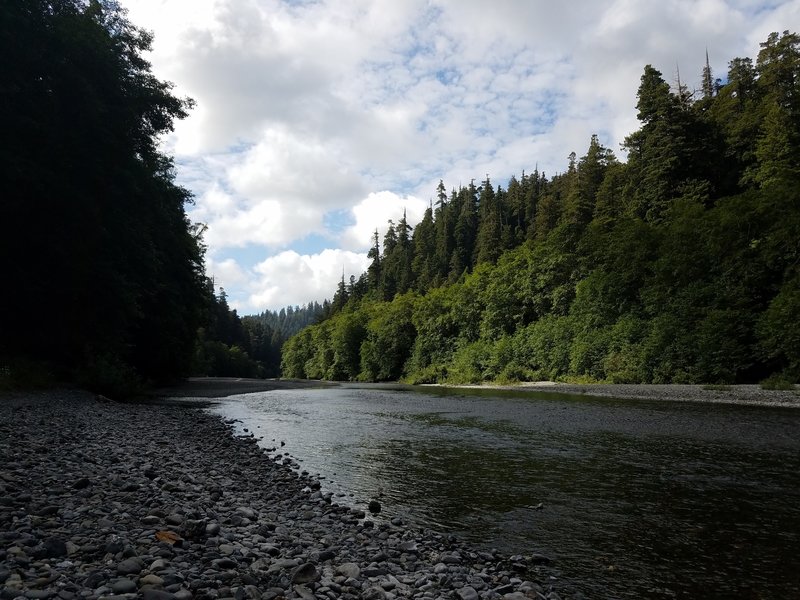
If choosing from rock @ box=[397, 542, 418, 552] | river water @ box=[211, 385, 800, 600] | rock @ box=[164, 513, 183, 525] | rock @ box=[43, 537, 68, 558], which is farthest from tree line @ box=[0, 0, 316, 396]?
rock @ box=[397, 542, 418, 552]

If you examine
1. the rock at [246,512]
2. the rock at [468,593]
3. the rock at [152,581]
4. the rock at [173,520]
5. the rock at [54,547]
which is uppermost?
the rock at [54,547]

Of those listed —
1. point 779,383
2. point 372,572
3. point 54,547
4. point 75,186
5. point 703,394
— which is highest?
point 75,186

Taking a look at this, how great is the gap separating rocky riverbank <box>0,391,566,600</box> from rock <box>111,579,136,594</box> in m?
0.01

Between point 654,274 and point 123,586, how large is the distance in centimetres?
5228

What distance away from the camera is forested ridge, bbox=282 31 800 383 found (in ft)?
122

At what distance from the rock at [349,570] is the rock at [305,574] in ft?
1.41

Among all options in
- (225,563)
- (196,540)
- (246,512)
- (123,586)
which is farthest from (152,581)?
(246,512)

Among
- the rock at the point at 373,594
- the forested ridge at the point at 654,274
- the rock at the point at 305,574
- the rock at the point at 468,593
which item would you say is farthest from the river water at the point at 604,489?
the forested ridge at the point at 654,274

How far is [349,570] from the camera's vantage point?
5.50 m

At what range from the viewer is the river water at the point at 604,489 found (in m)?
6.45

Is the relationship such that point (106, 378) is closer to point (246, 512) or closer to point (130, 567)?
point (246, 512)

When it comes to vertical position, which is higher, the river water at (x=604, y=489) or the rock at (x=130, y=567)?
the rock at (x=130, y=567)

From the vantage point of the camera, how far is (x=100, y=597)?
3551 millimetres

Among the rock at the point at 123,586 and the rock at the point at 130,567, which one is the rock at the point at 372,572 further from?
the rock at the point at 123,586
